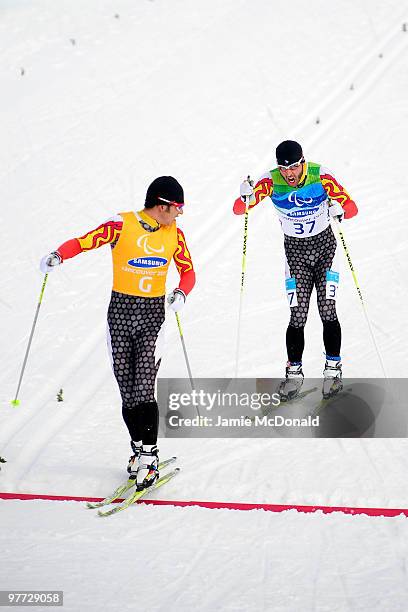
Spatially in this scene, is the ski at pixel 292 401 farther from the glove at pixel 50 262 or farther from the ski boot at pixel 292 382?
the glove at pixel 50 262

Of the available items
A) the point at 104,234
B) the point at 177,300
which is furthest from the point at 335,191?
the point at 104,234

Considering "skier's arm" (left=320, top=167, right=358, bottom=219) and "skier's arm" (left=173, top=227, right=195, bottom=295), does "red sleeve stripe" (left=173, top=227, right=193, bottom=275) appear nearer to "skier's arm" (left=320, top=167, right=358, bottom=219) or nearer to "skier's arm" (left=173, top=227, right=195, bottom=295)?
"skier's arm" (left=173, top=227, right=195, bottom=295)

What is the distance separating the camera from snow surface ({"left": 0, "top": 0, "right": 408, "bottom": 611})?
466 cm

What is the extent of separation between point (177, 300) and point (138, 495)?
1.40 m

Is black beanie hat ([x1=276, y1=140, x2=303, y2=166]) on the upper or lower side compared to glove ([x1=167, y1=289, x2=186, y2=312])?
upper

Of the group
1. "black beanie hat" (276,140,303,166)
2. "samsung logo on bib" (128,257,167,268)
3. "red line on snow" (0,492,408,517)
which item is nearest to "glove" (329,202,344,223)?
"black beanie hat" (276,140,303,166)

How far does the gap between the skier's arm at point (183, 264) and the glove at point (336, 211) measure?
1.29 meters

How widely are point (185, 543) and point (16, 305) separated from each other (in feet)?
17.4

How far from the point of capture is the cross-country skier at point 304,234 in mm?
6469

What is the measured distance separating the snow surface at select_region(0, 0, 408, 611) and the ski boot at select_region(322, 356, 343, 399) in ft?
1.25

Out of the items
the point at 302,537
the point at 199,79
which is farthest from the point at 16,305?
the point at 199,79

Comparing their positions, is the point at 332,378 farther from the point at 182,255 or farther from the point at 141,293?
the point at 141,293

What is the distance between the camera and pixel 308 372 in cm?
736

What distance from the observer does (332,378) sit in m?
6.88
